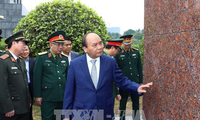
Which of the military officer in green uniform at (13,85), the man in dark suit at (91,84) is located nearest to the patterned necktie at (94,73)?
the man in dark suit at (91,84)

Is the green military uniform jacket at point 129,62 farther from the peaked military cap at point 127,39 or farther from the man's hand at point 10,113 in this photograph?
the man's hand at point 10,113

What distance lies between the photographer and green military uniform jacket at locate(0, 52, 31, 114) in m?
3.53

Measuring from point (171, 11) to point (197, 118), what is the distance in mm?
1079

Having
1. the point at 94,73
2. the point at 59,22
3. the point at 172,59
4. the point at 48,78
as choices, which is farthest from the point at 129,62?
the point at 172,59

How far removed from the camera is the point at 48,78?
4.57 metres

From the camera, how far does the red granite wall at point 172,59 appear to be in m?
2.13

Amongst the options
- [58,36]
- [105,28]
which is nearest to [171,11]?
[58,36]

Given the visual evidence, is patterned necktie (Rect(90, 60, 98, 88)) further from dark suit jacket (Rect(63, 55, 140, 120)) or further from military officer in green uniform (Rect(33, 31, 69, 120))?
military officer in green uniform (Rect(33, 31, 69, 120))

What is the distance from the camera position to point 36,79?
4.46m

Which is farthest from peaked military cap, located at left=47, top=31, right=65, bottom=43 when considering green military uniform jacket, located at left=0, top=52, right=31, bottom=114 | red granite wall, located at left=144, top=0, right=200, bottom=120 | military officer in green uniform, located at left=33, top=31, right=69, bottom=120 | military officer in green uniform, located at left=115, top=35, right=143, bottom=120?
red granite wall, located at left=144, top=0, right=200, bottom=120

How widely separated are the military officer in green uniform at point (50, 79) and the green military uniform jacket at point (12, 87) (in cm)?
47

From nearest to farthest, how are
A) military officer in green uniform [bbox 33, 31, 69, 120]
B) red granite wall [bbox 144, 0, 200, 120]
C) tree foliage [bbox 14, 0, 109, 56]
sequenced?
1. red granite wall [bbox 144, 0, 200, 120]
2. military officer in green uniform [bbox 33, 31, 69, 120]
3. tree foliage [bbox 14, 0, 109, 56]

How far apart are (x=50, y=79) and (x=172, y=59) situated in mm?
2633

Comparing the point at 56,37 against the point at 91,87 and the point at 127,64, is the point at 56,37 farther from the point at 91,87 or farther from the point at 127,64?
the point at 127,64
